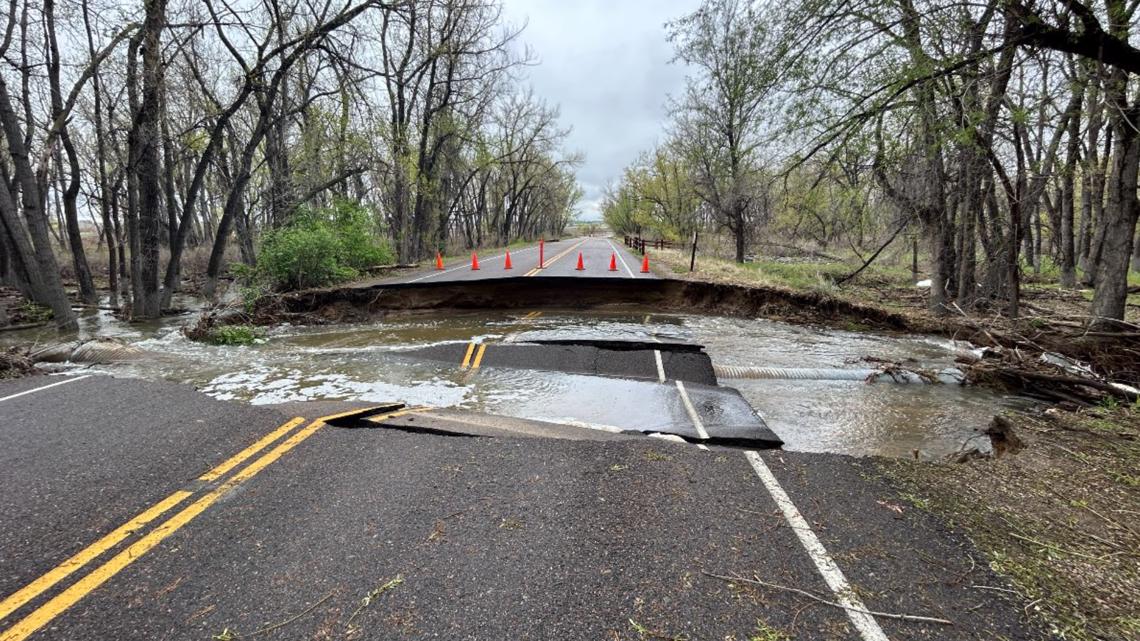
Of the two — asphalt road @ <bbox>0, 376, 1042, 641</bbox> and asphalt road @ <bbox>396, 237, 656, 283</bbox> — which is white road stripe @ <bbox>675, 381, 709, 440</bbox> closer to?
asphalt road @ <bbox>0, 376, 1042, 641</bbox>

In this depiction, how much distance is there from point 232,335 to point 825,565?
10.7 metres

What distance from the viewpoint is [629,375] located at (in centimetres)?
765

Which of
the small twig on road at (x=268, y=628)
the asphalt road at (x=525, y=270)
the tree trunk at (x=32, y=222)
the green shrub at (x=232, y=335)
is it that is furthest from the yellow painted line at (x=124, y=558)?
the tree trunk at (x=32, y=222)

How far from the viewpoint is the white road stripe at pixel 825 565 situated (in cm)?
235

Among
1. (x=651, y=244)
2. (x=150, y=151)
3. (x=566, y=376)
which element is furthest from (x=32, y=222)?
A: (x=651, y=244)

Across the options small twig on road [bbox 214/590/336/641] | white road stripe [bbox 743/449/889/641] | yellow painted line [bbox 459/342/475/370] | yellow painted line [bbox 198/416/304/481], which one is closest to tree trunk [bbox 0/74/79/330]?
yellow painted line [bbox 459/342/475/370]

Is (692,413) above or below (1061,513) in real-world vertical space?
→ above

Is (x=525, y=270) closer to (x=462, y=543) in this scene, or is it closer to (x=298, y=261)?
(x=298, y=261)

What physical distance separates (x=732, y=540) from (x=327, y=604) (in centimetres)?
221

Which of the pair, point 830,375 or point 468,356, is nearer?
point 830,375

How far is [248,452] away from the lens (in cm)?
420

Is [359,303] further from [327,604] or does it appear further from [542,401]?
[327,604]

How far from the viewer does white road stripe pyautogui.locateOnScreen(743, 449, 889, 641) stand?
2354 millimetres

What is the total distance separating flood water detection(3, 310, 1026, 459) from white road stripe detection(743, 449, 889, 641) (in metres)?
1.73
